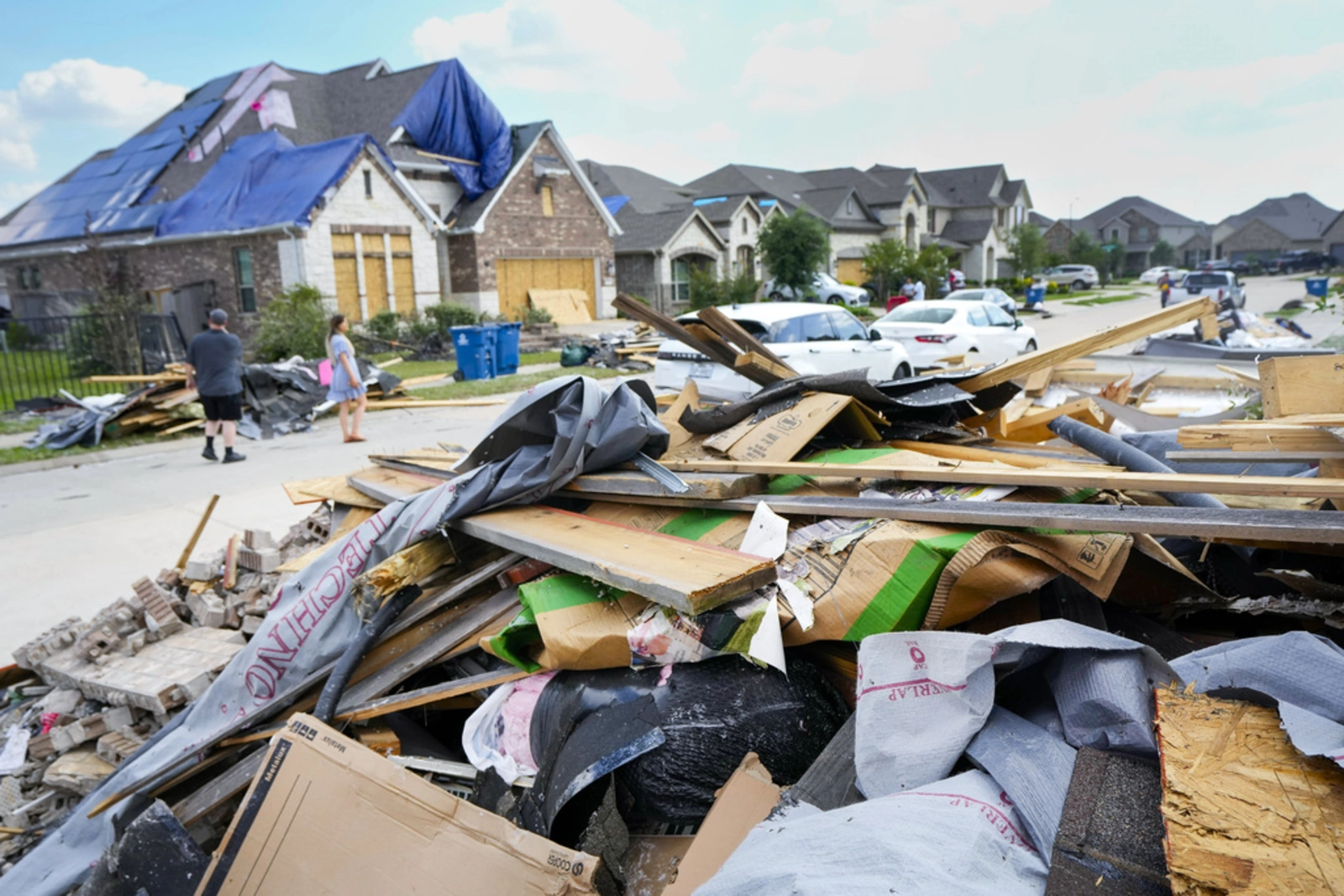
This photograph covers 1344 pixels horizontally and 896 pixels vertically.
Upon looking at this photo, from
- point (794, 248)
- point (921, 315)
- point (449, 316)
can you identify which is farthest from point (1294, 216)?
point (449, 316)

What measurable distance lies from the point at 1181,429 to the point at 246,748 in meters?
4.15

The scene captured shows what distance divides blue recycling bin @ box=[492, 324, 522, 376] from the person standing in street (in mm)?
7439

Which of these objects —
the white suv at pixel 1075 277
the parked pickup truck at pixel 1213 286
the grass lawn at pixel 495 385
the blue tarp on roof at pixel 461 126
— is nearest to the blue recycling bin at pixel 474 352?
the grass lawn at pixel 495 385

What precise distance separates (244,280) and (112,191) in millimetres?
8963

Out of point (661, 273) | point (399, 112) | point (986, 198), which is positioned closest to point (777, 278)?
point (661, 273)

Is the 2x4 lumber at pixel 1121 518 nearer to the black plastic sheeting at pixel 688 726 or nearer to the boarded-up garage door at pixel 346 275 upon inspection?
the black plastic sheeting at pixel 688 726

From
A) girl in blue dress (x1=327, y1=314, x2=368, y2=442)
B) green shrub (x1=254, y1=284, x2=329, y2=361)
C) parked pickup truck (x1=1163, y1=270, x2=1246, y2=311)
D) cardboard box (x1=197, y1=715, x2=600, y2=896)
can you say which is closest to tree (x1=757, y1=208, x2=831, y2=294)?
parked pickup truck (x1=1163, y1=270, x2=1246, y2=311)

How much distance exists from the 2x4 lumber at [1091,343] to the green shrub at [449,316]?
20706mm

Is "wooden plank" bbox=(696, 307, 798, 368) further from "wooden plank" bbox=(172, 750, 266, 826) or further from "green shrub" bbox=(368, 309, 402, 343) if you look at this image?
"green shrub" bbox=(368, 309, 402, 343)

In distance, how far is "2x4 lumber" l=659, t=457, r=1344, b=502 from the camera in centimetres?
289

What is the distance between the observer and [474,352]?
57.1 ft

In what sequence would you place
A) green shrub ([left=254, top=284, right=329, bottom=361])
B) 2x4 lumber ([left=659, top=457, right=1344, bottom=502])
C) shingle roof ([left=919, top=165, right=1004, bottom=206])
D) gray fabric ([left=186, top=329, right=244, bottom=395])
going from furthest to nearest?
1. shingle roof ([left=919, top=165, right=1004, bottom=206])
2. green shrub ([left=254, top=284, right=329, bottom=361])
3. gray fabric ([left=186, top=329, right=244, bottom=395])
4. 2x4 lumber ([left=659, top=457, right=1344, bottom=502])

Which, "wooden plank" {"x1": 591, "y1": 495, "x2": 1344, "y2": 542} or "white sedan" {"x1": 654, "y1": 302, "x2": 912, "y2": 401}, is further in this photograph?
"white sedan" {"x1": 654, "y1": 302, "x2": 912, "y2": 401}

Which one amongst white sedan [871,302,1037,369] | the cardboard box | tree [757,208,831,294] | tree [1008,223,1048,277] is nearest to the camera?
the cardboard box
